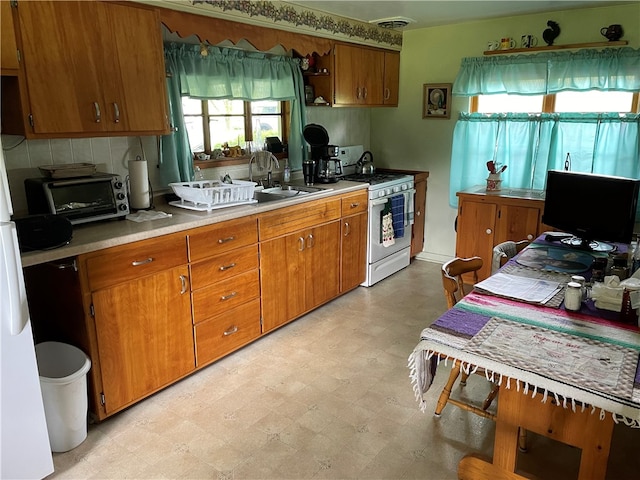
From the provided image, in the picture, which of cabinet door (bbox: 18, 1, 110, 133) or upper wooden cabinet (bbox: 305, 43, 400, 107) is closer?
cabinet door (bbox: 18, 1, 110, 133)

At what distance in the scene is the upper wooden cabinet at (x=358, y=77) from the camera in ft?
13.4

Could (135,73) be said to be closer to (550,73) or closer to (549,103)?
(550,73)

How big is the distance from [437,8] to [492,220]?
1.75m

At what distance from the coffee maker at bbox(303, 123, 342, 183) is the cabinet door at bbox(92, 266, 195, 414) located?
5.92ft

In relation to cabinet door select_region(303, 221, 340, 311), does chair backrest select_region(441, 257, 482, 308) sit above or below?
above

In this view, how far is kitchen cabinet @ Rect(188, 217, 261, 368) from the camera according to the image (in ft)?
9.04

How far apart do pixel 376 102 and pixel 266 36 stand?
1.50m

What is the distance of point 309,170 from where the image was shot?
3965 millimetres

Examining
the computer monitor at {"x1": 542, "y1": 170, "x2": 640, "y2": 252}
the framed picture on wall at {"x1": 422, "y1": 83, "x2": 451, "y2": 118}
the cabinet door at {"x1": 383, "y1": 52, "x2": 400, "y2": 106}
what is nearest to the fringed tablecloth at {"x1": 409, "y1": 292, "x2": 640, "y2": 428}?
the computer monitor at {"x1": 542, "y1": 170, "x2": 640, "y2": 252}

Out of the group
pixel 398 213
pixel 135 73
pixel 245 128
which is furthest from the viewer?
pixel 398 213

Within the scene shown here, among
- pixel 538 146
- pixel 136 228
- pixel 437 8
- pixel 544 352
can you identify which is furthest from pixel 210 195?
pixel 538 146

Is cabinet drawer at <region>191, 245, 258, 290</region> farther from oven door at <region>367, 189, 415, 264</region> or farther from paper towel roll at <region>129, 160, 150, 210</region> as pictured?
oven door at <region>367, 189, 415, 264</region>

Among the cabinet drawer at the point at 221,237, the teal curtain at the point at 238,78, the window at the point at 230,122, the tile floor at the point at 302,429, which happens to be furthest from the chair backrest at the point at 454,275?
the window at the point at 230,122

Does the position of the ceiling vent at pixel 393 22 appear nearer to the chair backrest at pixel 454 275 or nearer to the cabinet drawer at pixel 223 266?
the cabinet drawer at pixel 223 266
